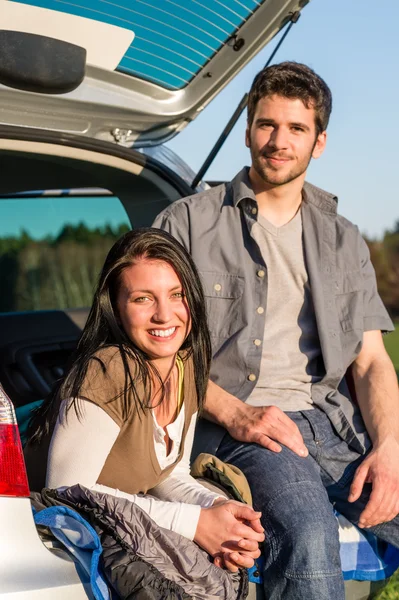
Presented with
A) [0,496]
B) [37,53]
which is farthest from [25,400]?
[0,496]

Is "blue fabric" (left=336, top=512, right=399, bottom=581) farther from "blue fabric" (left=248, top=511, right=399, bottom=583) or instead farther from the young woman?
the young woman

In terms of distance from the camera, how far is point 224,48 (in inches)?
130

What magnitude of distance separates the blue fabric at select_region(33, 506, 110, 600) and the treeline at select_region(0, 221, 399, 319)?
2725mm

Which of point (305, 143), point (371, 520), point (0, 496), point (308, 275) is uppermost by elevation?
point (305, 143)

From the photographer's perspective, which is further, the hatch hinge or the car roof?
the hatch hinge

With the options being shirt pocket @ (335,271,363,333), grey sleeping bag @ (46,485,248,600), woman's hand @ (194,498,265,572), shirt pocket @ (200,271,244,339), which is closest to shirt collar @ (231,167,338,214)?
shirt pocket @ (335,271,363,333)

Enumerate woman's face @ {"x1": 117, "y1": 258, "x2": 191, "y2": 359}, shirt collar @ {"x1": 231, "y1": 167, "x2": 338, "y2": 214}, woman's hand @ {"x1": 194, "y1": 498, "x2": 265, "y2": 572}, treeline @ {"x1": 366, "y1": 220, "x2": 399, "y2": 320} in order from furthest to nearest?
1. treeline @ {"x1": 366, "y1": 220, "x2": 399, "y2": 320}
2. shirt collar @ {"x1": 231, "y1": 167, "x2": 338, "y2": 214}
3. woman's face @ {"x1": 117, "y1": 258, "x2": 191, "y2": 359}
4. woman's hand @ {"x1": 194, "y1": 498, "x2": 265, "y2": 572}

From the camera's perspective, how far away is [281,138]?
2.97m

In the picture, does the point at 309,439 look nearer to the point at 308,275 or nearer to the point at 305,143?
the point at 308,275

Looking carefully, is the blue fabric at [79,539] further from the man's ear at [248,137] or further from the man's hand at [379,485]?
the man's ear at [248,137]

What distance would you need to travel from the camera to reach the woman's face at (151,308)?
240 centimetres

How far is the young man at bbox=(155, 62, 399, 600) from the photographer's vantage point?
2.72 meters

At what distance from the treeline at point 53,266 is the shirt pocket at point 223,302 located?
1.49 metres

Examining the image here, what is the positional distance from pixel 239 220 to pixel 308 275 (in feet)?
0.93
